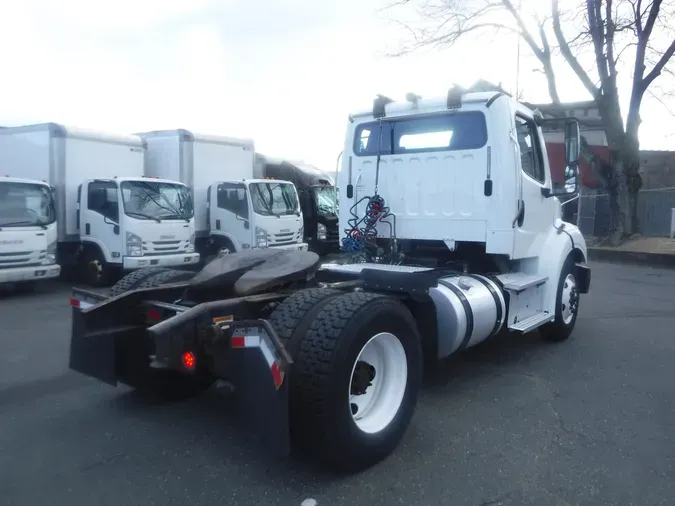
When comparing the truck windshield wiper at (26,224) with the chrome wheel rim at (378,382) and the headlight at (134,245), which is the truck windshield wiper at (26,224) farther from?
the chrome wheel rim at (378,382)

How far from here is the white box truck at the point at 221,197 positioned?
14703mm

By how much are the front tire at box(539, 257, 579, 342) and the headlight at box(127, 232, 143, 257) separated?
809 cm

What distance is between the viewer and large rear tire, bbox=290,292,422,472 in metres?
3.63

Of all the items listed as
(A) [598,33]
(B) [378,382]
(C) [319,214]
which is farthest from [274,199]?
(B) [378,382]

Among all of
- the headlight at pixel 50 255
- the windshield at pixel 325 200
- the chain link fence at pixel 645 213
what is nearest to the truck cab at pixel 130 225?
the headlight at pixel 50 255

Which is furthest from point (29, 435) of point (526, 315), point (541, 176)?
point (541, 176)

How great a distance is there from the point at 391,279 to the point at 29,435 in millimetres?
2887

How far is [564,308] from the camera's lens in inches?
289

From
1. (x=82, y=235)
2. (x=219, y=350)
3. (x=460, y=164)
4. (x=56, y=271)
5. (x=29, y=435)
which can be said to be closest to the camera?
(x=219, y=350)

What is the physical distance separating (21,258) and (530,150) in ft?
29.6

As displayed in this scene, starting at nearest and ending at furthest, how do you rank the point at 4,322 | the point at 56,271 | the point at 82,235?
the point at 4,322
the point at 56,271
the point at 82,235

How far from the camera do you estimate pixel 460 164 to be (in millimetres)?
6312

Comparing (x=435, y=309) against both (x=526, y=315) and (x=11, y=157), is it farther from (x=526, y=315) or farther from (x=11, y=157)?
(x=11, y=157)

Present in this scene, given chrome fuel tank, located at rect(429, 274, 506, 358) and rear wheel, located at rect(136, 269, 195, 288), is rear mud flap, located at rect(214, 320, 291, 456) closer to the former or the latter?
rear wheel, located at rect(136, 269, 195, 288)
